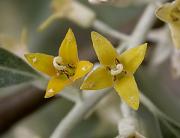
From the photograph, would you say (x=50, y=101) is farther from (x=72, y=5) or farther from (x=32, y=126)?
(x=72, y=5)

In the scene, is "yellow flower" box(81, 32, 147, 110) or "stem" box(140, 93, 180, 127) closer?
"yellow flower" box(81, 32, 147, 110)

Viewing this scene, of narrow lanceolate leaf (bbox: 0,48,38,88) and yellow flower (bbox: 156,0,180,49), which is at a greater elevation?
yellow flower (bbox: 156,0,180,49)

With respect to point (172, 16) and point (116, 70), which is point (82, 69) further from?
point (172, 16)

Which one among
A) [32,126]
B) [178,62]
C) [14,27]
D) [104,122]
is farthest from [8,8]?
[178,62]

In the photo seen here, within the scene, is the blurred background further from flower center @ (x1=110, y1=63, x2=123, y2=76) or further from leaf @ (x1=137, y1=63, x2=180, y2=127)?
flower center @ (x1=110, y1=63, x2=123, y2=76)

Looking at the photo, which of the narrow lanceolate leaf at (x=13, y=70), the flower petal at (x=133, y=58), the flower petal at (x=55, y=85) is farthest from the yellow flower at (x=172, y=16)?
the narrow lanceolate leaf at (x=13, y=70)

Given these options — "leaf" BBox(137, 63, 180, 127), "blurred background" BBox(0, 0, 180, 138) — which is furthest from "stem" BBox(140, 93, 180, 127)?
"leaf" BBox(137, 63, 180, 127)

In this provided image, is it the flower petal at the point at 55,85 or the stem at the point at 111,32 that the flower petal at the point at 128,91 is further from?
the stem at the point at 111,32
